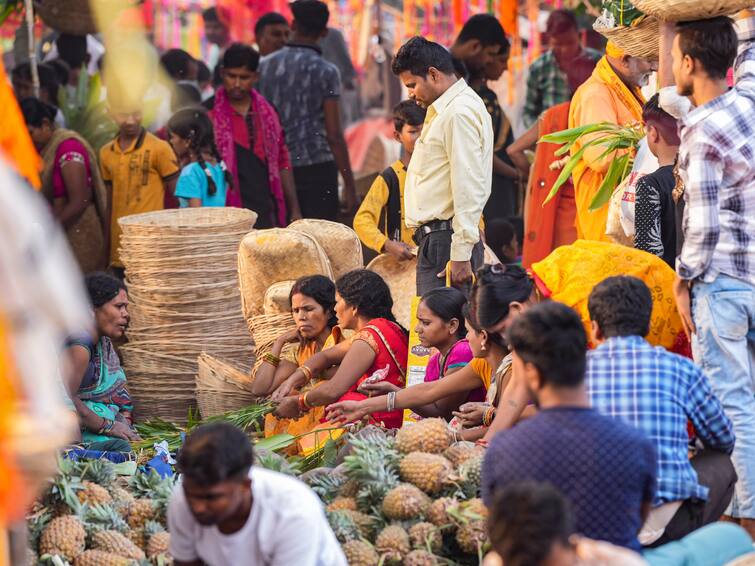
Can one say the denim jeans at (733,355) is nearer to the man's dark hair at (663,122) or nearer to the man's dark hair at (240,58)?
the man's dark hair at (663,122)

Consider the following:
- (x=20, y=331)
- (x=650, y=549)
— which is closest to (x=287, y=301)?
(x=650, y=549)

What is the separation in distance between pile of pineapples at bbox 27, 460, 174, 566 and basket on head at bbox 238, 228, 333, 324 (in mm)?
2001

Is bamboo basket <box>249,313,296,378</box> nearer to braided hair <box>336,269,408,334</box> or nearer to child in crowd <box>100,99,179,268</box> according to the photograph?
braided hair <box>336,269,408,334</box>

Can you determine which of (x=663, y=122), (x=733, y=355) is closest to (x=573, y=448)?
(x=733, y=355)

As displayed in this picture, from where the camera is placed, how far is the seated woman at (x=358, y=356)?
5.69 m

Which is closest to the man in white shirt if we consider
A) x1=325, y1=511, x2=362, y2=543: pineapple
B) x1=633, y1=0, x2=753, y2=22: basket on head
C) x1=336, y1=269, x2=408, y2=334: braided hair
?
x1=336, y1=269, x2=408, y2=334: braided hair

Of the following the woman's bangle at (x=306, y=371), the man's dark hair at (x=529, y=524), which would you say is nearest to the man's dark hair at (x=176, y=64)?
the woman's bangle at (x=306, y=371)

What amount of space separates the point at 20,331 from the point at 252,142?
18.8 ft

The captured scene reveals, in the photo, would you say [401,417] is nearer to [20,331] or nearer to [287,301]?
[287,301]

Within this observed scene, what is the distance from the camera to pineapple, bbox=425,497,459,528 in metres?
4.36

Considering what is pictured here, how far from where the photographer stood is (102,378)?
20.0 ft

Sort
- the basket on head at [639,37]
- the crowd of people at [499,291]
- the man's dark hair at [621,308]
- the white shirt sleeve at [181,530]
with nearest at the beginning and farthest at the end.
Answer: the crowd of people at [499,291]
the white shirt sleeve at [181,530]
the man's dark hair at [621,308]
the basket on head at [639,37]

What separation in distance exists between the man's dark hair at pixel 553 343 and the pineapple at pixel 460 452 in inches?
47.8

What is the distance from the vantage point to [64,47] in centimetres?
1106
